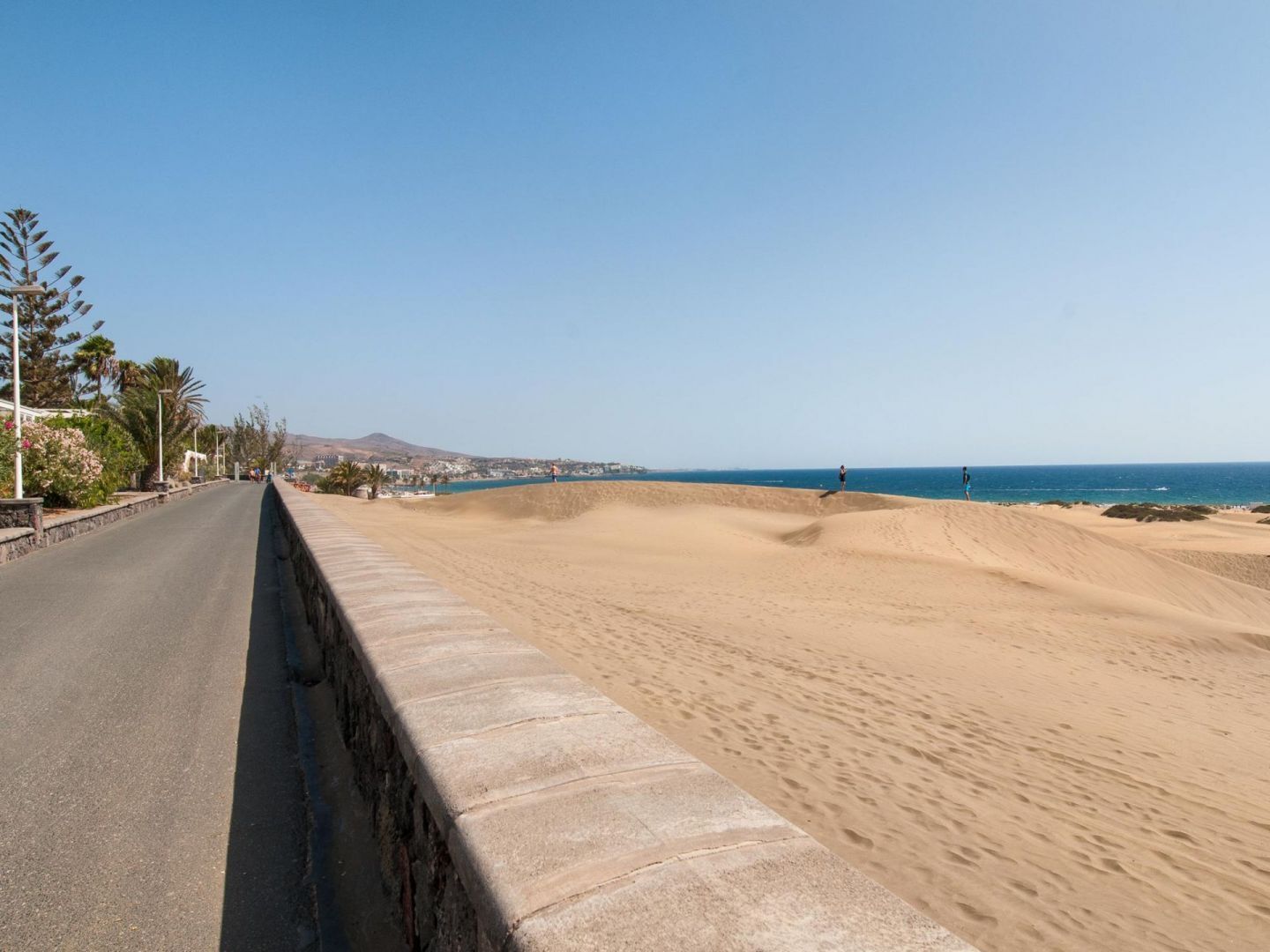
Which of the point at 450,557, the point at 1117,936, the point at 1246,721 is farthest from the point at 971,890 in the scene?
the point at 450,557

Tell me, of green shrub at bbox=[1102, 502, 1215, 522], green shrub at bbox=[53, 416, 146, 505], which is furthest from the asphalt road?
green shrub at bbox=[1102, 502, 1215, 522]

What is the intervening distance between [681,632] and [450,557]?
798 cm

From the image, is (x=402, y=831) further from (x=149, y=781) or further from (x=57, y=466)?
(x=57, y=466)

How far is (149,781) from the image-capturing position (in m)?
3.54

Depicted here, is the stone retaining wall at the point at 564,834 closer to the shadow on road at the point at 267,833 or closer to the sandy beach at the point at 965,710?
the shadow on road at the point at 267,833

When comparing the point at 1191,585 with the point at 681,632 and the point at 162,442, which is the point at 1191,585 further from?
the point at 162,442

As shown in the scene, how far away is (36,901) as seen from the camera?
252 centimetres

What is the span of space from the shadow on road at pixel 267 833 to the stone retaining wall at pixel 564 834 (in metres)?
0.34

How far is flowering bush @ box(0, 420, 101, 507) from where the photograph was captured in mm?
18484

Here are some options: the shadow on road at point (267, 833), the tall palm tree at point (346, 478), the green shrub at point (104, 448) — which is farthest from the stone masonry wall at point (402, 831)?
the tall palm tree at point (346, 478)

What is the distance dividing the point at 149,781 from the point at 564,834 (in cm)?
307

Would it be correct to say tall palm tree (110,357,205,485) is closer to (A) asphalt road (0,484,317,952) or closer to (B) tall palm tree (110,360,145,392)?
(B) tall palm tree (110,360,145,392)

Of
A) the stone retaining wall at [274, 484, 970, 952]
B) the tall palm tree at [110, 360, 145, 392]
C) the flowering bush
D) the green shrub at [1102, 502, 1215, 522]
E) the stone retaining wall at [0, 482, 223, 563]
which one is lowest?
the green shrub at [1102, 502, 1215, 522]

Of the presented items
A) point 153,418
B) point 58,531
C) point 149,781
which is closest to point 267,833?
point 149,781
